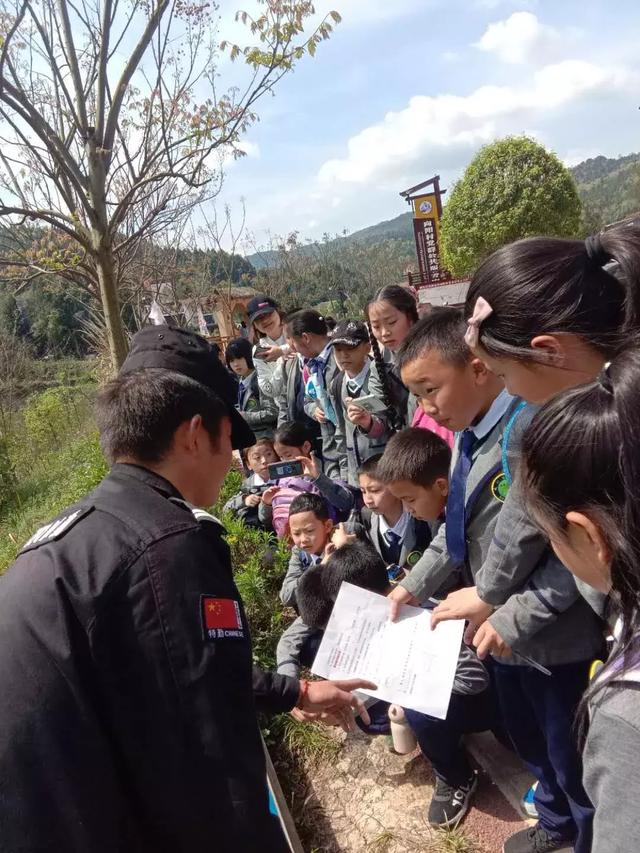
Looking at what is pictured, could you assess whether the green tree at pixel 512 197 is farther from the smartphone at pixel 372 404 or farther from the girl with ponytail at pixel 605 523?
the girl with ponytail at pixel 605 523

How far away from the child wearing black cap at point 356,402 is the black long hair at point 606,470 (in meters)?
2.32

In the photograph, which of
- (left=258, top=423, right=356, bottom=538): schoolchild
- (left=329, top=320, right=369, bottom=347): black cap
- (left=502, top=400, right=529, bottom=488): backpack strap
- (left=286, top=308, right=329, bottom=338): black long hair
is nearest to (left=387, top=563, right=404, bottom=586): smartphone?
(left=258, top=423, right=356, bottom=538): schoolchild

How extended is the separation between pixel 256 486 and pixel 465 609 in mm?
2717

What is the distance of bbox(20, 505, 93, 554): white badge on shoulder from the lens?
3.43ft

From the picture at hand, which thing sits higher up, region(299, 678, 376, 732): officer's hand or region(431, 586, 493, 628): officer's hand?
region(431, 586, 493, 628): officer's hand

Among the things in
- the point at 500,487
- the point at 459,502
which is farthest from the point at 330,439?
the point at 500,487

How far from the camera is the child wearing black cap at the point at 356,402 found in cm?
331

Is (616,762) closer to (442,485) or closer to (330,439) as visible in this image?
(442,485)

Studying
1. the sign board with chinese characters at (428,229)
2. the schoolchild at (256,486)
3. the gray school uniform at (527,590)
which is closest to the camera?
the gray school uniform at (527,590)

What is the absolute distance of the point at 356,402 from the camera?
3.36 metres

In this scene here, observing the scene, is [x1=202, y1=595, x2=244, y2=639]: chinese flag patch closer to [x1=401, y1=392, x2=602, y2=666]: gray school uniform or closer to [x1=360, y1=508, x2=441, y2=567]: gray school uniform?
[x1=401, y1=392, x2=602, y2=666]: gray school uniform

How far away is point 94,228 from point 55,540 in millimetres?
4574

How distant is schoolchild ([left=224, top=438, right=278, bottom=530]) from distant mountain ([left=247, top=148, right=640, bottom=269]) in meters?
15.4

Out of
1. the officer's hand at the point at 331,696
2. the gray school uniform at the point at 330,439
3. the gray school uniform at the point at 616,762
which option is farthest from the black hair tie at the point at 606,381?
the gray school uniform at the point at 330,439
